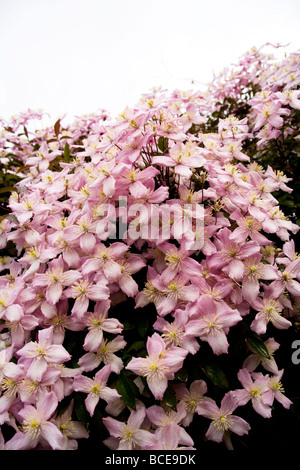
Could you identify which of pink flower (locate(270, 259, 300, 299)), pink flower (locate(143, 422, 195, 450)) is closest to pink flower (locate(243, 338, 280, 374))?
pink flower (locate(270, 259, 300, 299))

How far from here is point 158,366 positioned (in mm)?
690

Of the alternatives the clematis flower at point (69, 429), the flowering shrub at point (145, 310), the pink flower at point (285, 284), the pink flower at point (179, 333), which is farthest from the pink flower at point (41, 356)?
the pink flower at point (285, 284)

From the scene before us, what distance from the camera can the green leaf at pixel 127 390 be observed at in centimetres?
71

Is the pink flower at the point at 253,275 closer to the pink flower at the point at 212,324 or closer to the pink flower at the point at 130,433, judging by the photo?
the pink flower at the point at 212,324

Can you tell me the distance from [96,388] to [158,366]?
0.14m

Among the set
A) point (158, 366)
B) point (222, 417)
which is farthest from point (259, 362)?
point (158, 366)

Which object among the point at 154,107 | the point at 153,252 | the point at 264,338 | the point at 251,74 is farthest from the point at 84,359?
the point at 251,74

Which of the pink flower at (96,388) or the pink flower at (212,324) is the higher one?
the pink flower at (212,324)

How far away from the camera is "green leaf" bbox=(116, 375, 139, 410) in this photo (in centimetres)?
71

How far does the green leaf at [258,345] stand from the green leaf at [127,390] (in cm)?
27

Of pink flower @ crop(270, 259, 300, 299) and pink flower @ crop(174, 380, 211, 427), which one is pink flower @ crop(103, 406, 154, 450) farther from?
pink flower @ crop(270, 259, 300, 299)

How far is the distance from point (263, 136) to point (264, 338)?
0.77 metres

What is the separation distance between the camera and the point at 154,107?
903mm

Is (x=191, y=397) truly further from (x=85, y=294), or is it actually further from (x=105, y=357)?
(x=85, y=294)
